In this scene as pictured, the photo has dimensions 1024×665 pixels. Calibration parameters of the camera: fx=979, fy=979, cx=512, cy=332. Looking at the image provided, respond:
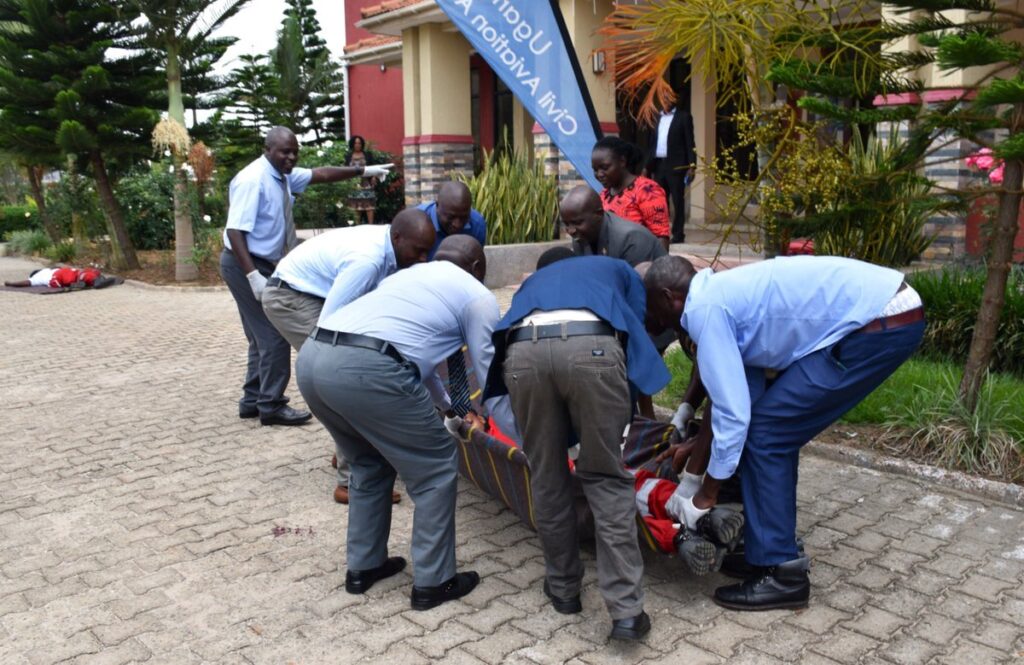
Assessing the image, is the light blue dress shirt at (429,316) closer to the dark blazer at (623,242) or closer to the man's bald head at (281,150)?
the dark blazer at (623,242)

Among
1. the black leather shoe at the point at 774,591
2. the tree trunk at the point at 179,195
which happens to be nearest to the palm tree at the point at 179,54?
the tree trunk at the point at 179,195

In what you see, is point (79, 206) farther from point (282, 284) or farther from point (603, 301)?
point (603, 301)

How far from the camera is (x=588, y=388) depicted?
3465 millimetres

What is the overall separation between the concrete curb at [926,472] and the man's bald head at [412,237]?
9.06 ft

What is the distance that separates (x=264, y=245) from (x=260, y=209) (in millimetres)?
241

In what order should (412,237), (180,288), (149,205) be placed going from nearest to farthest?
(412,237) → (180,288) → (149,205)

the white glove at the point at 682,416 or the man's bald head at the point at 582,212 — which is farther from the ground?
the man's bald head at the point at 582,212

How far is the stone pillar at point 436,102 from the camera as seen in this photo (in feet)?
49.4

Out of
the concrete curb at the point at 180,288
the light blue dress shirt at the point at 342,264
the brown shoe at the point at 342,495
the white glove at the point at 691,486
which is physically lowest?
the brown shoe at the point at 342,495

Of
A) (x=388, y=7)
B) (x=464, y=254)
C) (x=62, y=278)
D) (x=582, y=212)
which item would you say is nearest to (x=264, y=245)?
(x=582, y=212)

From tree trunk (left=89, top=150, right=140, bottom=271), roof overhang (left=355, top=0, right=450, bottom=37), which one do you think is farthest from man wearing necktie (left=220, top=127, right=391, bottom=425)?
tree trunk (left=89, top=150, right=140, bottom=271)

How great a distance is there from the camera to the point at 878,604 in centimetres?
384

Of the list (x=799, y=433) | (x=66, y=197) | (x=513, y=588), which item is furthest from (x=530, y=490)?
(x=66, y=197)

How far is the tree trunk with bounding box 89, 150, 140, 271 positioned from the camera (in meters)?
15.8
